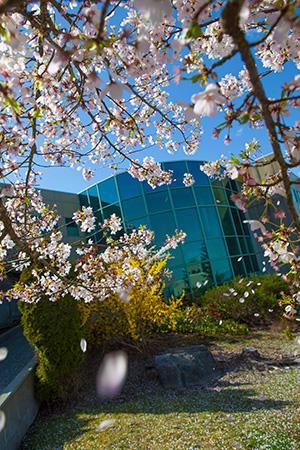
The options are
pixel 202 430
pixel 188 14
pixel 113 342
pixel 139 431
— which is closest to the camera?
pixel 188 14

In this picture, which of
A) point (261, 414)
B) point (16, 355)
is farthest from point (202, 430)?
point (16, 355)

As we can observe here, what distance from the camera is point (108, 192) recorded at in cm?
1509

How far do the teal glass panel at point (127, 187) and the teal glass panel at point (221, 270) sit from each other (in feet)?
14.2

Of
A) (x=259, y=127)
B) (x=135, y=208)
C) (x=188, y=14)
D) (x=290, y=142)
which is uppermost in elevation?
(x=135, y=208)

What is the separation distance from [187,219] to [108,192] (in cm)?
365

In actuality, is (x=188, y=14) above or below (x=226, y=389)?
above

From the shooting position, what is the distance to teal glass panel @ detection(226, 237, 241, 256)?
580 inches

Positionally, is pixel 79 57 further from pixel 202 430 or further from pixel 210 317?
pixel 210 317

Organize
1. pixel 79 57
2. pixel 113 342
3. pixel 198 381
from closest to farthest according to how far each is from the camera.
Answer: pixel 79 57 → pixel 198 381 → pixel 113 342

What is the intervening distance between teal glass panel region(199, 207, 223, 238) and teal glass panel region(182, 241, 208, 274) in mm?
633

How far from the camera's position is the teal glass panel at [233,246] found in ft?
48.3

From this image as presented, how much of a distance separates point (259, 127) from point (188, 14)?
2.40 feet

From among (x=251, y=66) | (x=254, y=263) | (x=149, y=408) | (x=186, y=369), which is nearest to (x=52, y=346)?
(x=149, y=408)

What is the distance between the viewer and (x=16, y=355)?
28.8 feet
